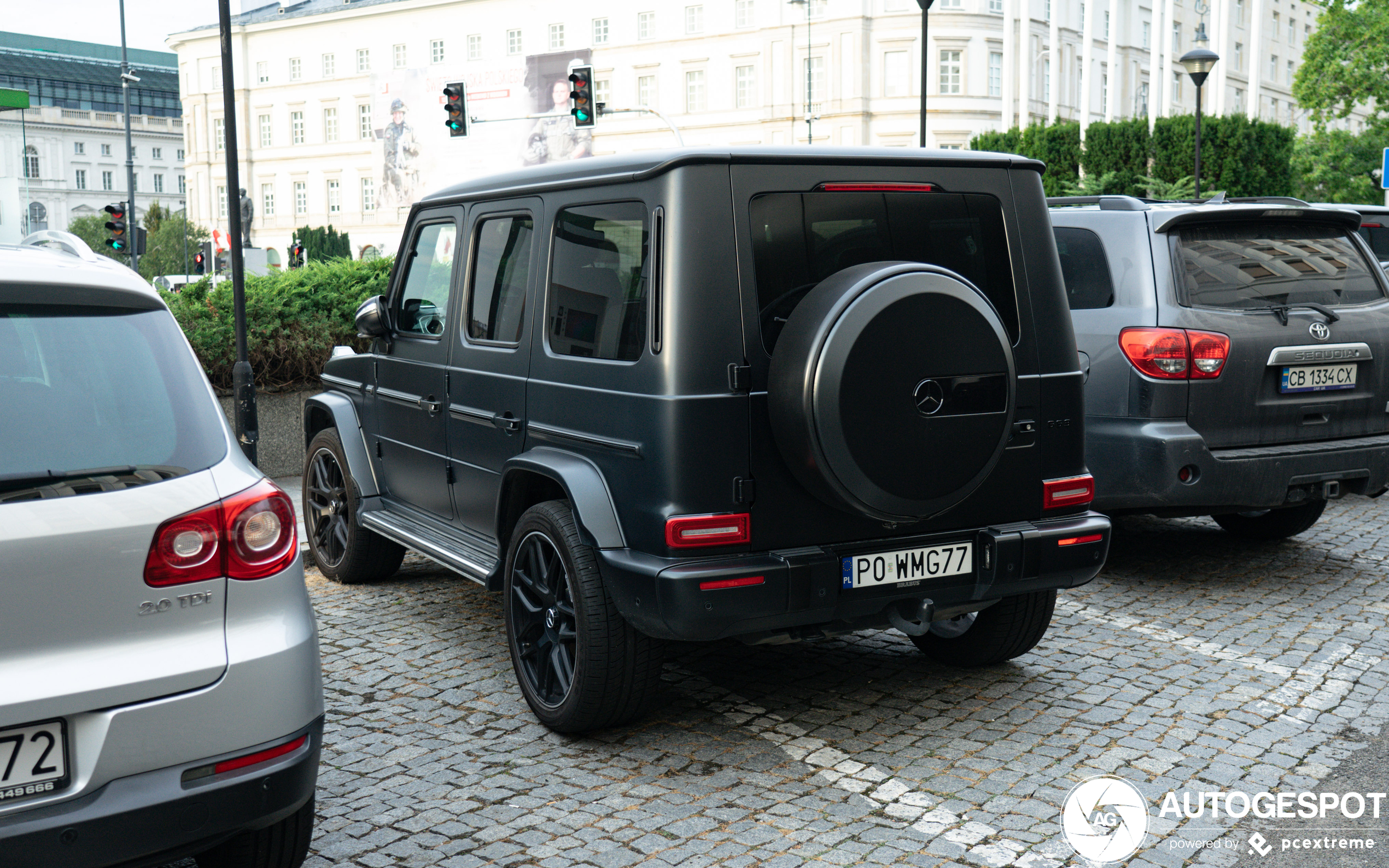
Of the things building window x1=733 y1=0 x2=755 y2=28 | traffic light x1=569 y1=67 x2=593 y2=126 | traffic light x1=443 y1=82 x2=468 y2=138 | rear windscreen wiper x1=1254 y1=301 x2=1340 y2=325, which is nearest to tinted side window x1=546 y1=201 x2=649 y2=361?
rear windscreen wiper x1=1254 y1=301 x2=1340 y2=325

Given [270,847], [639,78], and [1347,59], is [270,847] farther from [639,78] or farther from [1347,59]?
[639,78]

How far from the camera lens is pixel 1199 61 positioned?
2231 cm

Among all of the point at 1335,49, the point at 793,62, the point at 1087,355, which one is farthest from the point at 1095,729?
the point at 793,62

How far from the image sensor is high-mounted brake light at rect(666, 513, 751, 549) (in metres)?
4.05


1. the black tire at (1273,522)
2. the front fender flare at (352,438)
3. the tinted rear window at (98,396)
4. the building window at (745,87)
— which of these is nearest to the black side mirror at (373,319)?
the front fender flare at (352,438)

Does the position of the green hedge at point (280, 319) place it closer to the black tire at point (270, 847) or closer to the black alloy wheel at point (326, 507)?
the black alloy wheel at point (326, 507)

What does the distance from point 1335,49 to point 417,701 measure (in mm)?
50442

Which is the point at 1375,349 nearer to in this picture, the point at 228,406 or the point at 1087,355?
the point at 1087,355

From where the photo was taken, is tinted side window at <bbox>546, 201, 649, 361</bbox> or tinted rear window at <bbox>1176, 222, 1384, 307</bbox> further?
tinted rear window at <bbox>1176, 222, 1384, 307</bbox>

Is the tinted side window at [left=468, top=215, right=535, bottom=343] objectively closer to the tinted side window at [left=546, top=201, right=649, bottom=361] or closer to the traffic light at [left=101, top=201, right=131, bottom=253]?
the tinted side window at [left=546, top=201, right=649, bottom=361]

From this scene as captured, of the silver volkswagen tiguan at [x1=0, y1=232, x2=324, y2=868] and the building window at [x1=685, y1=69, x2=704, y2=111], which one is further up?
the building window at [x1=685, y1=69, x2=704, y2=111]

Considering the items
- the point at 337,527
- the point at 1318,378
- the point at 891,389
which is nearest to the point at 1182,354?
the point at 1318,378

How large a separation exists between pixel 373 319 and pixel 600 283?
6.65 ft

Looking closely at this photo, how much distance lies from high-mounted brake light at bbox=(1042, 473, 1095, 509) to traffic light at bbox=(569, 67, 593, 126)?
92.3ft
